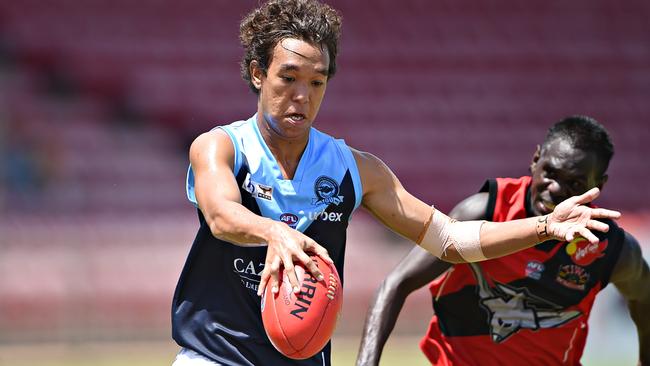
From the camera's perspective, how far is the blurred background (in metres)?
13.4

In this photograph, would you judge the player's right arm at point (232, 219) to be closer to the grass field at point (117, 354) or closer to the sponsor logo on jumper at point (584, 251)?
the sponsor logo on jumper at point (584, 251)

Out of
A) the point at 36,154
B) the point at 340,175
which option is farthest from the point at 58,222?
the point at 340,175

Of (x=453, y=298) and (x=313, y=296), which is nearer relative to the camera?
(x=313, y=296)

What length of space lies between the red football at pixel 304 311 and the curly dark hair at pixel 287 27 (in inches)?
40.1

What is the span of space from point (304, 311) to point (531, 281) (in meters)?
2.30

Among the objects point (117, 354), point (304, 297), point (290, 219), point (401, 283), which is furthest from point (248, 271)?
point (117, 354)

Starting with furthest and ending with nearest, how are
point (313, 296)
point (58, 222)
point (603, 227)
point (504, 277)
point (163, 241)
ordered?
point (58, 222) → point (163, 241) → point (504, 277) → point (603, 227) → point (313, 296)

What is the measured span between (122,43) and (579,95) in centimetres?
734

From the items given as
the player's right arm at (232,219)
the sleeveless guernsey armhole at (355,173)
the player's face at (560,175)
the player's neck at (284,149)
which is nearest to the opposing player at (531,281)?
the player's face at (560,175)

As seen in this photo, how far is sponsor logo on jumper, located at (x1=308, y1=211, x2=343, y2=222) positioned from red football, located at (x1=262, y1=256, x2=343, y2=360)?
20.0 inches

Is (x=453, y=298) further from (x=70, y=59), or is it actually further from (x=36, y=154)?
(x=70, y=59)

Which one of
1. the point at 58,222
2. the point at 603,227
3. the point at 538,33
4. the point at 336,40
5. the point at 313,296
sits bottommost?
the point at 58,222

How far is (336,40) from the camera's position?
4527mm

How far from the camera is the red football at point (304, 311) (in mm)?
3764
